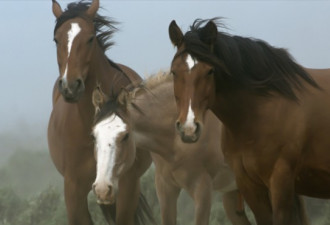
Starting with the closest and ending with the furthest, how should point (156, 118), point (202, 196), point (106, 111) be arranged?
point (106, 111) < point (202, 196) < point (156, 118)

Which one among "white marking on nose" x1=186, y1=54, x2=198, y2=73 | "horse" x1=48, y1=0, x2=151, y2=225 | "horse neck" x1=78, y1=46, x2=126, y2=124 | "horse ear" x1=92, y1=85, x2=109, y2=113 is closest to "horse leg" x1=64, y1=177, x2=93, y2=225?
"horse" x1=48, y1=0, x2=151, y2=225

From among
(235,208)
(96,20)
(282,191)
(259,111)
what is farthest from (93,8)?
(282,191)

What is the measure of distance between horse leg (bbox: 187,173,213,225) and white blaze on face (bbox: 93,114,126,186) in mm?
1418

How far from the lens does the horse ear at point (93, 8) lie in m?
8.06

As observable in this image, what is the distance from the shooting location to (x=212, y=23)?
6.29m

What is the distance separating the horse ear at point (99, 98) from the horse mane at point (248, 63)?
4.35ft

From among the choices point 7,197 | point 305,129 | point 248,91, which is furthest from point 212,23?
point 7,197

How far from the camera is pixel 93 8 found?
26.7 feet

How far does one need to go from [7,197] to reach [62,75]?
9.07 m

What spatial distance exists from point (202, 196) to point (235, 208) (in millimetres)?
1291

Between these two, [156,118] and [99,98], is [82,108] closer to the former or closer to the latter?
[99,98]

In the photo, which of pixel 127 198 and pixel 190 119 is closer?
pixel 190 119

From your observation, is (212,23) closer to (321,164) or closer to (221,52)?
(221,52)

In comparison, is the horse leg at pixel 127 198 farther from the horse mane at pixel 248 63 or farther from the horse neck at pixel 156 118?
the horse mane at pixel 248 63
